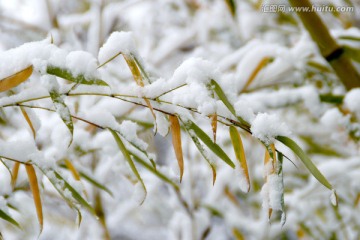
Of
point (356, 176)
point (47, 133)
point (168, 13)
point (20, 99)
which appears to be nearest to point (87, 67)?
point (20, 99)

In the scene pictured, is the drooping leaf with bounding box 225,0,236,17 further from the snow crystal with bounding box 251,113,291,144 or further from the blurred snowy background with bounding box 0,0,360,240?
the snow crystal with bounding box 251,113,291,144

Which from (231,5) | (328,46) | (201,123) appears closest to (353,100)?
(328,46)

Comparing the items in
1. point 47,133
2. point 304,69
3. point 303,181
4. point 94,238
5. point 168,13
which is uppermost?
point 168,13

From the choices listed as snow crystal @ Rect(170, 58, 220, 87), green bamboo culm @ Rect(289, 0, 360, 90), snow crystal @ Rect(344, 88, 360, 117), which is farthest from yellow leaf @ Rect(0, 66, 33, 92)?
snow crystal @ Rect(344, 88, 360, 117)

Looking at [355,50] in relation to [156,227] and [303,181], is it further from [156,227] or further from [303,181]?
[156,227]

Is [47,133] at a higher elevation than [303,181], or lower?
higher

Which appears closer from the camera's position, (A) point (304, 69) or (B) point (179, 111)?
(B) point (179, 111)

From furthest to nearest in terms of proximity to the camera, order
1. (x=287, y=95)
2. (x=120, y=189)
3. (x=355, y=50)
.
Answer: (x=120, y=189)
(x=287, y=95)
(x=355, y=50)
